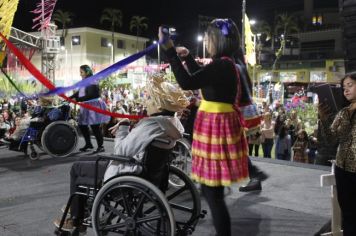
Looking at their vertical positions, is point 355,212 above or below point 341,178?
below

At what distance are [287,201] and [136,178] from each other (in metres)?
2.04

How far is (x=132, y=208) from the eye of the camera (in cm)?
276

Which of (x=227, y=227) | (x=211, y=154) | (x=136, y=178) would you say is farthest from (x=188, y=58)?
(x=227, y=227)

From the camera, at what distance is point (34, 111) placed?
6379mm

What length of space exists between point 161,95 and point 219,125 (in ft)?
1.57

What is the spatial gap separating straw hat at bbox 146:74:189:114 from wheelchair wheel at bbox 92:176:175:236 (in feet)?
1.79

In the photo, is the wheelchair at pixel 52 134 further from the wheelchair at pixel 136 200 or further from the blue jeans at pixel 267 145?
the blue jeans at pixel 267 145

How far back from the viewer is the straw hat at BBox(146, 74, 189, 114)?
281 cm

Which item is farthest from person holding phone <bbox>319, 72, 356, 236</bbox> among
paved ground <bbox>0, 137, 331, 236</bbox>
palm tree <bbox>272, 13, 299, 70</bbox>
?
palm tree <bbox>272, 13, 299, 70</bbox>

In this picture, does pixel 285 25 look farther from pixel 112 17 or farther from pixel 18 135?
pixel 18 135

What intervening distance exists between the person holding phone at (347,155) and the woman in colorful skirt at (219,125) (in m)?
0.64

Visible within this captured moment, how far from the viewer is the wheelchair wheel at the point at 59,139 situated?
6012 mm

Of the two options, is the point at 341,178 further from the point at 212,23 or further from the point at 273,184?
the point at 273,184

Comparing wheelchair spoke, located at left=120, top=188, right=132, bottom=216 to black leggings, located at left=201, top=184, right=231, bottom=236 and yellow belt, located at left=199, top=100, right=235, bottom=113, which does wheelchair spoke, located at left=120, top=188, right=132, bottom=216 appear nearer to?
black leggings, located at left=201, top=184, right=231, bottom=236
